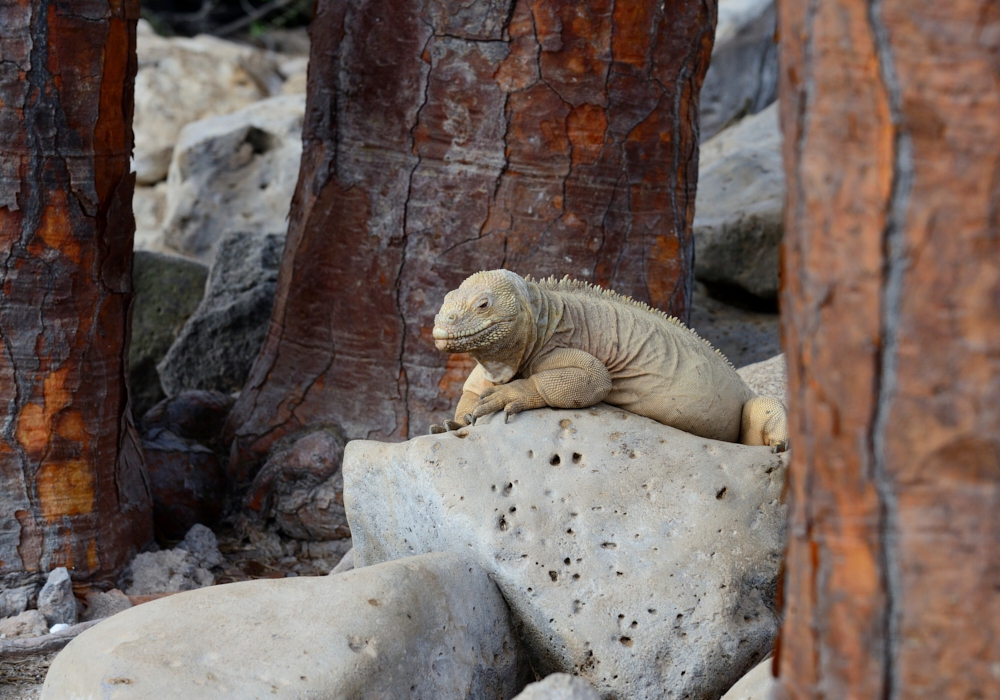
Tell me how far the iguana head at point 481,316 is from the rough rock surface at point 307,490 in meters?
2.00

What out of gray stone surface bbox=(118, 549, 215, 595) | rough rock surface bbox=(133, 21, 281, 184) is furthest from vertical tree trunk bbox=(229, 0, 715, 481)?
rough rock surface bbox=(133, 21, 281, 184)

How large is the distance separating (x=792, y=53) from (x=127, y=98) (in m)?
3.30

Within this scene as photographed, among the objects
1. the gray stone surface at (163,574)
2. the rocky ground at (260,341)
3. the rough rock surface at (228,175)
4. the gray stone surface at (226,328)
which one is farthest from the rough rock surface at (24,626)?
the rough rock surface at (228,175)

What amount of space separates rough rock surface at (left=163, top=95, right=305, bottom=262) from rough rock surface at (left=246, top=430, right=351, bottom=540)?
4109 mm

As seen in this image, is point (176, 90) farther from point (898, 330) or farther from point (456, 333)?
point (898, 330)

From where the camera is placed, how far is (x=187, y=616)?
10.1ft

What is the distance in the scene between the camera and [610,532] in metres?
3.52

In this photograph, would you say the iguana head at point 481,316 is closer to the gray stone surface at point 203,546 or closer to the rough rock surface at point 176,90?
the gray stone surface at point 203,546

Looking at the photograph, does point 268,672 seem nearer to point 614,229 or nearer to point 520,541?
point 520,541

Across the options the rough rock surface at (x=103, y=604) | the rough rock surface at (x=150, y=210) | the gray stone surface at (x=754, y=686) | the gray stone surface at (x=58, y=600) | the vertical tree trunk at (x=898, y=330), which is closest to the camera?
the vertical tree trunk at (x=898, y=330)

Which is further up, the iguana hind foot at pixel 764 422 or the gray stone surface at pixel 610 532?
the iguana hind foot at pixel 764 422

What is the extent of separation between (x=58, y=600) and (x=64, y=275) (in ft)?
4.41

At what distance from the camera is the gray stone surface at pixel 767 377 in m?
5.22

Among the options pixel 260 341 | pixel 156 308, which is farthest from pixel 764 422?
pixel 156 308
